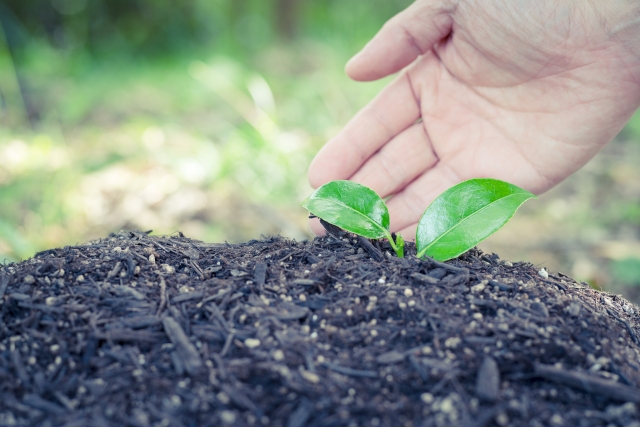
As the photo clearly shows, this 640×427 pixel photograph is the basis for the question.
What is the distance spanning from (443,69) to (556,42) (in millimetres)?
532

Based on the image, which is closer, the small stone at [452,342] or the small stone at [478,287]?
the small stone at [452,342]

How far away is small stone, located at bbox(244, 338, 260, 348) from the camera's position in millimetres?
1046

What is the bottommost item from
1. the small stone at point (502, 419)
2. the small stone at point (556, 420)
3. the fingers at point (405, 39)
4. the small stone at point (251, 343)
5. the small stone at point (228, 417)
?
the small stone at point (556, 420)

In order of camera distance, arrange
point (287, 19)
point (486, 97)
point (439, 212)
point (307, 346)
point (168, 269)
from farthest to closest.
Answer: point (287, 19)
point (486, 97)
point (439, 212)
point (168, 269)
point (307, 346)

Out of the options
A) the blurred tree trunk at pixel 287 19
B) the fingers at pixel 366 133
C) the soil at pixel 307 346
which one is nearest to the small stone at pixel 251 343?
the soil at pixel 307 346

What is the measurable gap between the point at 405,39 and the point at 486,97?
492 mm

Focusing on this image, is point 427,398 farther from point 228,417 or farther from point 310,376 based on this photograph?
point 228,417

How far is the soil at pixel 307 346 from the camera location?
0.93m

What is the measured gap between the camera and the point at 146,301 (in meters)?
1.19

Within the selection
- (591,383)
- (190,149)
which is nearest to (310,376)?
(591,383)

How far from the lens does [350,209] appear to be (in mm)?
1471

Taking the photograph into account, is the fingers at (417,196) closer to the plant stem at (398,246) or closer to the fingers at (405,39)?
the fingers at (405,39)

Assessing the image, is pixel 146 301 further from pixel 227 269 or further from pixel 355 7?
pixel 355 7

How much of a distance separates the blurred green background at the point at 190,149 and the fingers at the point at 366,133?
0.74 meters
